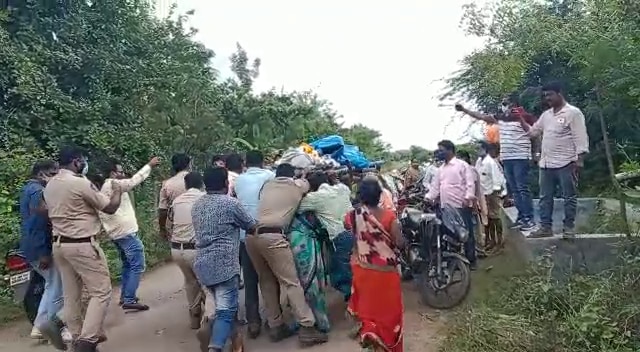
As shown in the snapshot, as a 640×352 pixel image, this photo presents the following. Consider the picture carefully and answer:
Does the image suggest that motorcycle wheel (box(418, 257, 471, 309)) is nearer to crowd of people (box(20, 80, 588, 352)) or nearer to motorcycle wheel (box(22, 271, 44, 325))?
crowd of people (box(20, 80, 588, 352))

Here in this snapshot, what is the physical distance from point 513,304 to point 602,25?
5244 millimetres

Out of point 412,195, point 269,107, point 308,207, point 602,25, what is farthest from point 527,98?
point 308,207

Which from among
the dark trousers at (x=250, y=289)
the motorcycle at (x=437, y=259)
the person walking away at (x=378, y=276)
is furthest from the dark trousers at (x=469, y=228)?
the person walking away at (x=378, y=276)

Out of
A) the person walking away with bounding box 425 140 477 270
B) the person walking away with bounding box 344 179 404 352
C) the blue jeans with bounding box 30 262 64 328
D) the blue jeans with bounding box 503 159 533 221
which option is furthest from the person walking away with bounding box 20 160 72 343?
the blue jeans with bounding box 503 159 533 221

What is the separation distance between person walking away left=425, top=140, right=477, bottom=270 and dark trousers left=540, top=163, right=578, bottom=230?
1.23 metres

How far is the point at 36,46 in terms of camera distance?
1250cm

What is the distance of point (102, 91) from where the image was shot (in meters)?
13.5

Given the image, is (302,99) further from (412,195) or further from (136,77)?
(412,195)

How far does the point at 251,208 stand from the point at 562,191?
10.3ft

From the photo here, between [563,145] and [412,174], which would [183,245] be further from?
[412,174]

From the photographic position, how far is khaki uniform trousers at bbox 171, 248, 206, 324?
6695 mm

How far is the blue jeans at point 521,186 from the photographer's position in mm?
7750

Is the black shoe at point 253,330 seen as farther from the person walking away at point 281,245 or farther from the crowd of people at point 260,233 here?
the person walking away at point 281,245

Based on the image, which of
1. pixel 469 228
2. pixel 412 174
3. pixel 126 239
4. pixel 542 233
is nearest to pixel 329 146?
pixel 469 228
